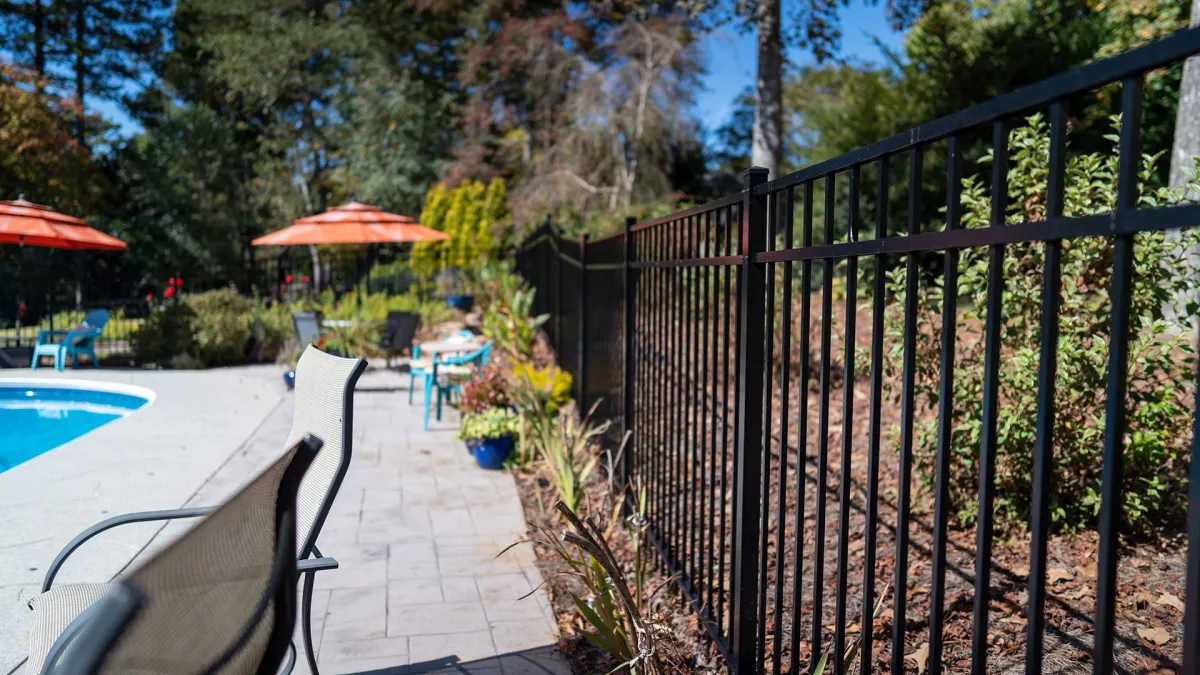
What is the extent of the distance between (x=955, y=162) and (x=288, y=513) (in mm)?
1207

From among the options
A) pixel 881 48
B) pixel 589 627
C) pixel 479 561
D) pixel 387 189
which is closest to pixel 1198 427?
pixel 589 627

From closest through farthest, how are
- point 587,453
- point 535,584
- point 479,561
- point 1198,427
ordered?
1. point 1198,427
2. point 535,584
3. point 479,561
4. point 587,453

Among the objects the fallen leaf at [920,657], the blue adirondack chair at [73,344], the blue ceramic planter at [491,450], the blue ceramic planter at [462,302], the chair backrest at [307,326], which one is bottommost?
the fallen leaf at [920,657]

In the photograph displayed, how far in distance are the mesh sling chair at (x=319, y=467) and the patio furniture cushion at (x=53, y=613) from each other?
0.15 ft

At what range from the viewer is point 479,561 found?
13.9 ft

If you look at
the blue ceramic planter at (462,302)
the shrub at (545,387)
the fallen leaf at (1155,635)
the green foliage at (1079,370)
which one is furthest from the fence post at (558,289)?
the blue ceramic planter at (462,302)

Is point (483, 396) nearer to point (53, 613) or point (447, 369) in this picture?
point (447, 369)

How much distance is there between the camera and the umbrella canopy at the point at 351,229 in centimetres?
1162

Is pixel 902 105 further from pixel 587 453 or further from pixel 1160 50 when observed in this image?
pixel 1160 50

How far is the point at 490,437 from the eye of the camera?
19.7 ft

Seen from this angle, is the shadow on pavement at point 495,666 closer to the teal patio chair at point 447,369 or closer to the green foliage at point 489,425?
the green foliage at point 489,425

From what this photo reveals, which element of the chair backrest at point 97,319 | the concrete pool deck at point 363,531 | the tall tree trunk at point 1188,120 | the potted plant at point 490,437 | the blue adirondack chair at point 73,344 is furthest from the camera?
the chair backrest at point 97,319

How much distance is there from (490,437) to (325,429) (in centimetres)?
354

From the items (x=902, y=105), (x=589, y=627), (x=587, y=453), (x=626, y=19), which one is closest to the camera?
(x=589, y=627)
